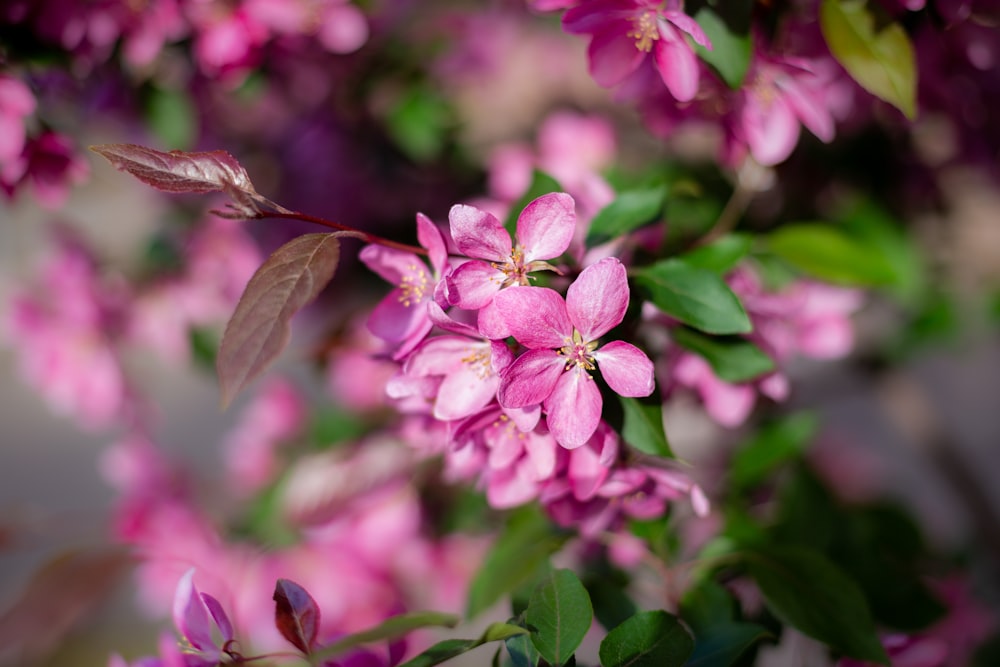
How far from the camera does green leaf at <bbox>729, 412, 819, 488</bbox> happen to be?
0.81 meters

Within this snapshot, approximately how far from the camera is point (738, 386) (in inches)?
25.0

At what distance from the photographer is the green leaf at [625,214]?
566 millimetres

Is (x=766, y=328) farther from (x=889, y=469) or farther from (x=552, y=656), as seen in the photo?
(x=889, y=469)

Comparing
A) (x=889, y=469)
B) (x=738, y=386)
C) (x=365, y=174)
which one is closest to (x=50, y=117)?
(x=365, y=174)

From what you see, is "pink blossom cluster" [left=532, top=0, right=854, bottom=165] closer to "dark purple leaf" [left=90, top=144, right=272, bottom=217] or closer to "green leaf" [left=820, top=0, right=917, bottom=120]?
"green leaf" [left=820, top=0, right=917, bottom=120]

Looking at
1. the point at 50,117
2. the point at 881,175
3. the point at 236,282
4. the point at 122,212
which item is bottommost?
the point at 122,212

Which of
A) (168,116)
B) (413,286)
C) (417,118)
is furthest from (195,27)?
(413,286)

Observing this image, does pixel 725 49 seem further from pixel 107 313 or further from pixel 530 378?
pixel 107 313

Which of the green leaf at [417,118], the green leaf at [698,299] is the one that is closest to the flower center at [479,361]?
the green leaf at [698,299]

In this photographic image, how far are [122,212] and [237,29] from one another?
69.9 inches

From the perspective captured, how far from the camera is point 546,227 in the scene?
468 millimetres

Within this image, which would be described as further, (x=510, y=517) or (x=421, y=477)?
(x=421, y=477)

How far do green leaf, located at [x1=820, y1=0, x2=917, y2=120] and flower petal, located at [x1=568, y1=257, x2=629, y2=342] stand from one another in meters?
0.26

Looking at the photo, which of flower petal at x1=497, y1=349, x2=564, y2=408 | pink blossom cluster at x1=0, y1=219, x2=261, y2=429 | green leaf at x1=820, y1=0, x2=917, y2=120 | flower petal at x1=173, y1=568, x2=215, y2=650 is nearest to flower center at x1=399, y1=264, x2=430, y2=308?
flower petal at x1=497, y1=349, x2=564, y2=408
